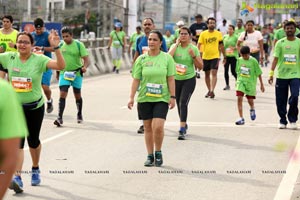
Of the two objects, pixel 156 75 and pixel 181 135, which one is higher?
pixel 156 75

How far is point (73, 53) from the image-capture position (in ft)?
44.9

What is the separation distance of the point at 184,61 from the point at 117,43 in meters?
16.0

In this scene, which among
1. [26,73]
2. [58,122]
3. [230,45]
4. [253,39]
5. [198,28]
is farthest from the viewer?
[198,28]

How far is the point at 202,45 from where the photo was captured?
60.7 feet

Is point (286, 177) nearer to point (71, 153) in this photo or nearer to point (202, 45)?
point (71, 153)

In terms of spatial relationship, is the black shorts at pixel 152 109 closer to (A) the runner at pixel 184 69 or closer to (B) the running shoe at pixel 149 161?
(B) the running shoe at pixel 149 161

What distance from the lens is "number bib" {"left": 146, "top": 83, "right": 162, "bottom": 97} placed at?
977 centimetres

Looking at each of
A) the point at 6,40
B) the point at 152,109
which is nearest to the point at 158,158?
the point at 152,109

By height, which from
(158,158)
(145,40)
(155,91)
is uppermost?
(145,40)

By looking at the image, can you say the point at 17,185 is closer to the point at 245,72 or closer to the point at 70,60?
the point at 70,60

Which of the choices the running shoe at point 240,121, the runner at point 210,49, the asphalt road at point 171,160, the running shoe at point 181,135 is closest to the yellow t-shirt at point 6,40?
the asphalt road at point 171,160

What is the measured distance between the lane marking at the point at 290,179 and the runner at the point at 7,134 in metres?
4.86

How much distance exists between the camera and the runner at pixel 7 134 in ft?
11.9

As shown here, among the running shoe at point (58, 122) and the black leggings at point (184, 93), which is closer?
the black leggings at point (184, 93)
